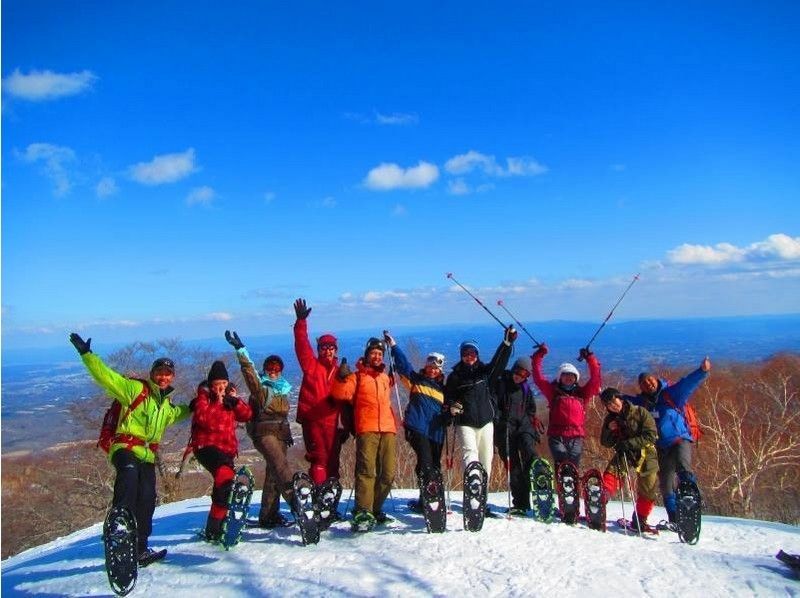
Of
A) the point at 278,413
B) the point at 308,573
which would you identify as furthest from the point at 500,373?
the point at 308,573

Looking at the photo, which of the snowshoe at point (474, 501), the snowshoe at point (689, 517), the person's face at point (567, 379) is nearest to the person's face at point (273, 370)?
the snowshoe at point (474, 501)

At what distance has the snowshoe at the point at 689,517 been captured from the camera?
6.95 m

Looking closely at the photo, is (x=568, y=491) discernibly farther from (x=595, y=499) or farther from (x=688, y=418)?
(x=688, y=418)

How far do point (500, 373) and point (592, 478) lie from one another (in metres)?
1.86

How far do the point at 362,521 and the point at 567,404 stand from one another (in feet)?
10.9

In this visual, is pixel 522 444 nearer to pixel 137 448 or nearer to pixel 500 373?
pixel 500 373

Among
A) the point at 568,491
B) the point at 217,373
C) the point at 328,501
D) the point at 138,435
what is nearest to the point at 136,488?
the point at 138,435

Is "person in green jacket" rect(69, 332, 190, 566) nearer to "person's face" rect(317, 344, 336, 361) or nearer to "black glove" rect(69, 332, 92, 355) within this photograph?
"black glove" rect(69, 332, 92, 355)

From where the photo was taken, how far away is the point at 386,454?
23.0 feet

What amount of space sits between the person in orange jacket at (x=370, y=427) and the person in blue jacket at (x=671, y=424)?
348 cm

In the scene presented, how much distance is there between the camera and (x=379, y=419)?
6.94m

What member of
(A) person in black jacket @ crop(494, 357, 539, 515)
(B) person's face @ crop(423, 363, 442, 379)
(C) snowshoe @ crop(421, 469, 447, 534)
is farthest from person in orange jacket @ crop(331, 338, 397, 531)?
(A) person in black jacket @ crop(494, 357, 539, 515)

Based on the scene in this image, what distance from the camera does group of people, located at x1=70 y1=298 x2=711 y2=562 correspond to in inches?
244

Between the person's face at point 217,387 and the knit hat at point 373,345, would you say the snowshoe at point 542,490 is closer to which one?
the knit hat at point 373,345
